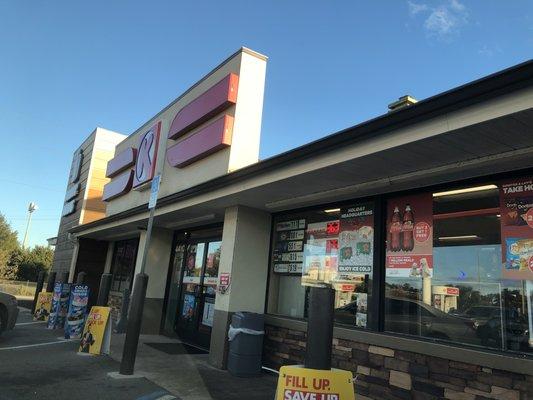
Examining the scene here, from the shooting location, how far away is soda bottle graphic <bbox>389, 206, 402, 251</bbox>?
7039 millimetres

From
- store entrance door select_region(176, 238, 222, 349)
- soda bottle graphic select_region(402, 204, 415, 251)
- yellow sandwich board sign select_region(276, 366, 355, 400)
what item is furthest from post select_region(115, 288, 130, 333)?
yellow sandwich board sign select_region(276, 366, 355, 400)

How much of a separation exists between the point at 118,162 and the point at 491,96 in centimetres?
1421

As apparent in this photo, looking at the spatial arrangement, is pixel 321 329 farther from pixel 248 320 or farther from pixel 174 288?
pixel 174 288

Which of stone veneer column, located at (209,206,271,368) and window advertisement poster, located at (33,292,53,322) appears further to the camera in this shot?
window advertisement poster, located at (33,292,53,322)

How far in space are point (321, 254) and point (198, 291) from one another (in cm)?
473

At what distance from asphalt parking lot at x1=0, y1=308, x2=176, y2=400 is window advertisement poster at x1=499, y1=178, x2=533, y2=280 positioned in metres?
4.67

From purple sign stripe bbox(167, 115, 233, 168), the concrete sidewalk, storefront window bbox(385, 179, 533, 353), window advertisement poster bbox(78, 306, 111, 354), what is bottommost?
the concrete sidewalk

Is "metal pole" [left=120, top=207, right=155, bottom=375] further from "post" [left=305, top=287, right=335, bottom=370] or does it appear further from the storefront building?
"post" [left=305, top=287, right=335, bottom=370]

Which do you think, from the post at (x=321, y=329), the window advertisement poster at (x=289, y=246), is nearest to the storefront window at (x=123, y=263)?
the window advertisement poster at (x=289, y=246)

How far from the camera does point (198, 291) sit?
1207cm

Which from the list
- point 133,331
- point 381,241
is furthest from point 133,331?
point 381,241

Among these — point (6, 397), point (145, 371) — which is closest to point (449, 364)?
point (145, 371)

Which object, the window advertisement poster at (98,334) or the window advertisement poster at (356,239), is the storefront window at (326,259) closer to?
the window advertisement poster at (356,239)

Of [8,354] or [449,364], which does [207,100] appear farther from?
[449,364]
